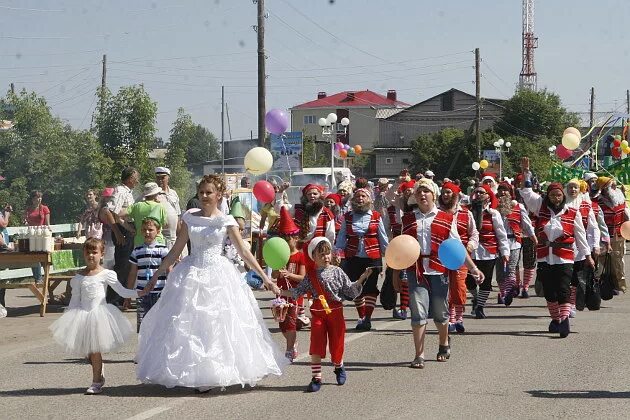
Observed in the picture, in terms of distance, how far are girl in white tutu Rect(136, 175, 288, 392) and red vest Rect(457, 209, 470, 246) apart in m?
3.27

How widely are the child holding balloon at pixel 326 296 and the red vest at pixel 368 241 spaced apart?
3905mm

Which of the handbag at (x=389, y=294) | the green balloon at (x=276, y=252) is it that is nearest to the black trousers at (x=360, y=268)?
the handbag at (x=389, y=294)

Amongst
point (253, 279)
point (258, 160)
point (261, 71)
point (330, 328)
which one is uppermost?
point (261, 71)

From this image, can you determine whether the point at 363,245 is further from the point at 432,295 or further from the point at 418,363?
the point at 418,363

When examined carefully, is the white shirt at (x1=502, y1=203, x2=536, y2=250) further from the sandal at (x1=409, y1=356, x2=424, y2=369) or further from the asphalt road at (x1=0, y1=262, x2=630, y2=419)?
the sandal at (x1=409, y1=356, x2=424, y2=369)

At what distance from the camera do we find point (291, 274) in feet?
36.9

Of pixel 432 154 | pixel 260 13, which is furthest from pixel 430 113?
pixel 260 13

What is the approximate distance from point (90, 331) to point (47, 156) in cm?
3167

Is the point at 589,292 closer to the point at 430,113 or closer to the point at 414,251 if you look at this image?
the point at 414,251

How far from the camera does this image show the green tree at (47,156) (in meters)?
38.8

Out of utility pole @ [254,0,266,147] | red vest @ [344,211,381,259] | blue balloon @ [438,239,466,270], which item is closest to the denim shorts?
blue balloon @ [438,239,466,270]

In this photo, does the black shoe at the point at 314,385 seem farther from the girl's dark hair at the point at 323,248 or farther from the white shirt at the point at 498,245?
the white shirt at the point at 498,245

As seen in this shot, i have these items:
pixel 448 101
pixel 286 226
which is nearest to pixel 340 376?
pixel 286 226

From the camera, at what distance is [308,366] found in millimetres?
11180
